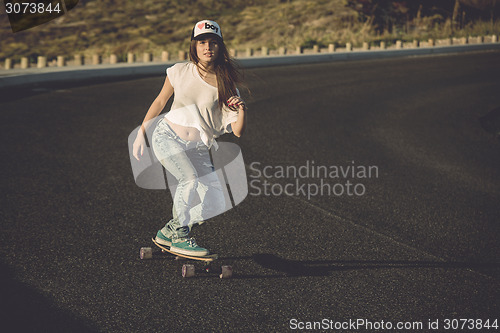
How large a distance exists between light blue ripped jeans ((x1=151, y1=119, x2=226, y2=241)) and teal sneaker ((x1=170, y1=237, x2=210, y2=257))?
0.05m

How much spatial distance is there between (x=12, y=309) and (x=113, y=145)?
5.17 m

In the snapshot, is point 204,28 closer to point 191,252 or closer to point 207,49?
point 207,49

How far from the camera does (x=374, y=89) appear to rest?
49.2ft

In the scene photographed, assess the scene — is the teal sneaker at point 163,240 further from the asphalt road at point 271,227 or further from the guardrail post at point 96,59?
the guardrail post at point 96,59

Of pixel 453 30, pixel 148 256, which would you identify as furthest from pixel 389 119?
pixel 453 30

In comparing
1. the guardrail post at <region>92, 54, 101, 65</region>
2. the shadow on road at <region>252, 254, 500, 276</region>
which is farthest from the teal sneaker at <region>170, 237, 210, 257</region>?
the guardrail post at <region>92, 54, 101, 65</region>

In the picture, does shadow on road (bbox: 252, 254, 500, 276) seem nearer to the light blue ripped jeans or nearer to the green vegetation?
the light blue ripped jeans

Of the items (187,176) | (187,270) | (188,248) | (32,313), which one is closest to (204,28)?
(187,176)

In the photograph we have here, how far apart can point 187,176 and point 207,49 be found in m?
0.99

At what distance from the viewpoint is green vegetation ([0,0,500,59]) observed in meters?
30.2

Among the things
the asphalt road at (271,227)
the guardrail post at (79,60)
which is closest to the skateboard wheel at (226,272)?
the asphalt road at (271,227)

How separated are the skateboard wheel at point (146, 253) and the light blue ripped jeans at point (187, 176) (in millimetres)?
300

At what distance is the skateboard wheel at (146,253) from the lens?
4.83 m

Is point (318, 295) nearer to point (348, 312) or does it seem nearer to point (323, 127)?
point (348, 312)
